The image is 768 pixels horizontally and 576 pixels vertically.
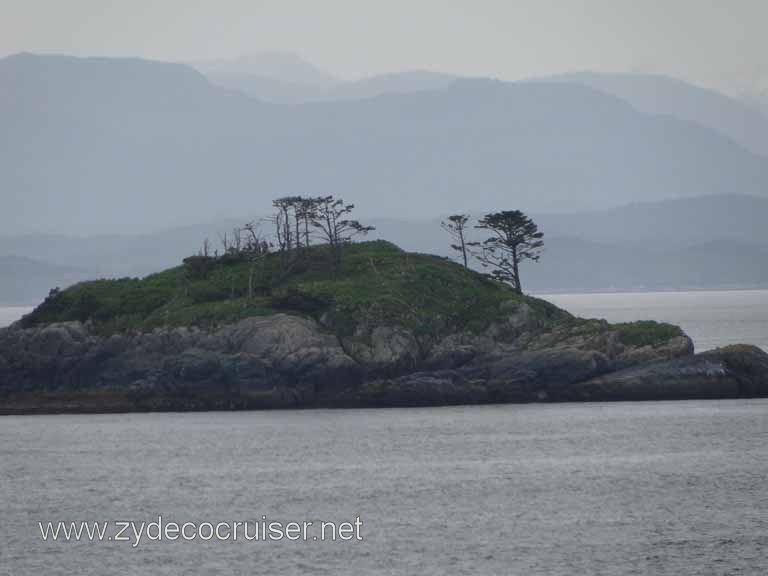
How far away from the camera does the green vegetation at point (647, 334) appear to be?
103 m

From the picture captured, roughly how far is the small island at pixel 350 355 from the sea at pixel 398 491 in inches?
152

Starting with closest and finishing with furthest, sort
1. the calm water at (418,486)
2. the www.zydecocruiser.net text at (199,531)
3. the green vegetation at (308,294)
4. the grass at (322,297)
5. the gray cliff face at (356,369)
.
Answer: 1. the calm water at (418,486)
2. the www.zydecocruiser.net text at (199,531)
3. the gray cliff face at (356,369)
4. the grass at (322,297)
5. the green vegetation at (308,294)

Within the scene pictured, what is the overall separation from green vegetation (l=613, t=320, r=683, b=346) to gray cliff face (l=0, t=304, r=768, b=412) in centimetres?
68

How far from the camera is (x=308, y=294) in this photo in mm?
106625

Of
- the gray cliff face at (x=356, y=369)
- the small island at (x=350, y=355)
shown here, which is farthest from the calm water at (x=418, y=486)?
the small island at (x=350, y=355)

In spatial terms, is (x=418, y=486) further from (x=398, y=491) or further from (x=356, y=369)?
(x=356, y=369)

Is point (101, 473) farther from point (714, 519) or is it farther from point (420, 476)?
point (714, 519)

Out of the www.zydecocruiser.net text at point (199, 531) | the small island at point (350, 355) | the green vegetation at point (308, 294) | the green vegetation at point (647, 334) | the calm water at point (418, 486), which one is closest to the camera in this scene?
the calm water at point (418, 486)

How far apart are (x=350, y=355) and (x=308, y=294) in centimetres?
818

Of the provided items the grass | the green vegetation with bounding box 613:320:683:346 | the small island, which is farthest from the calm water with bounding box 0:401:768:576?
the grass

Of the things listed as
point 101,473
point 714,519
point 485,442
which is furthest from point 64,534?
point 485,442

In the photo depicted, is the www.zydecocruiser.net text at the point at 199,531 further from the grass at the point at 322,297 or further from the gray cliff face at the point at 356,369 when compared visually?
the grass at the point at 322,297

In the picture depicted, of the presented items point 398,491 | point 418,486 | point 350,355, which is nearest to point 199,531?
point 398,491

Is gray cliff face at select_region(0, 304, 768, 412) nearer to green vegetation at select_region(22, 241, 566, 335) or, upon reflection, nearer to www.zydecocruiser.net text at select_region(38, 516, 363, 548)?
green vegetation at select_region(22, 241, 566, 335)
